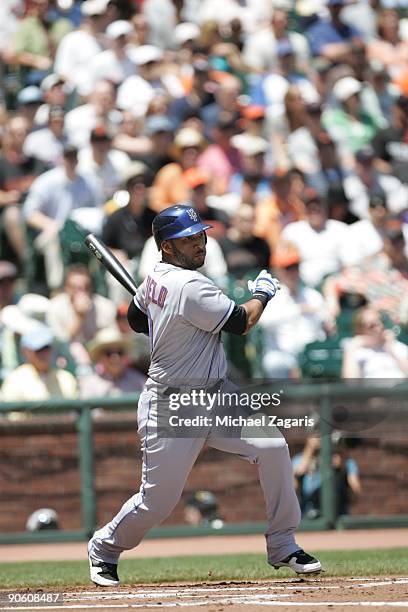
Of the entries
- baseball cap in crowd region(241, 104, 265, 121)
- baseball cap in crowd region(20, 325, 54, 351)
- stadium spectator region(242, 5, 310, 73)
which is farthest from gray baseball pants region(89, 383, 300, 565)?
stadium spectator region(242, 5, 310, 73)

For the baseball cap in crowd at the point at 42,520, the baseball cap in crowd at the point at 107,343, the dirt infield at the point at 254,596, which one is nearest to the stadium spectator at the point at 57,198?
the baseball cap in crowd at the point at 107,343

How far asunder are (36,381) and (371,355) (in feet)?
8.44

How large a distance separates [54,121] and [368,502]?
481 cm

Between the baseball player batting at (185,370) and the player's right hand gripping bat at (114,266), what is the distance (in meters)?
0.39

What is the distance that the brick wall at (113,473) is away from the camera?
10.3m

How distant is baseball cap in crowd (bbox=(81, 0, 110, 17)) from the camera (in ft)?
46.1

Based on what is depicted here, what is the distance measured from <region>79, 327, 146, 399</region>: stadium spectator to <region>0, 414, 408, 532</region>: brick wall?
32cm

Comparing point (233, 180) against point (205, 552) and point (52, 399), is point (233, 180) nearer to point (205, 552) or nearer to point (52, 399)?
point (52, 399)

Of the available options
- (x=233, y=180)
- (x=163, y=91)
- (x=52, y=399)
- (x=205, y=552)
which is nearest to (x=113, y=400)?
(x=52, y=399)

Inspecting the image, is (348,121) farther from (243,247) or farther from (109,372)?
(109,372)

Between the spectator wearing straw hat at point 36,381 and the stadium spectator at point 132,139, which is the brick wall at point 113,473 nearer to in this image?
the spectator wearing straw hat at point 36,381

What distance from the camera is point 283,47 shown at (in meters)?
14.5

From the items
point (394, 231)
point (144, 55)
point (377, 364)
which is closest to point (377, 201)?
point (394, 231)

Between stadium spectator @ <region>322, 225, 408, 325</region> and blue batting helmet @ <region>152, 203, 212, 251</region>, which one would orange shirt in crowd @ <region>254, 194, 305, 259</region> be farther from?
blue batting helmet @ <region>152, 203, 212, 251</region>
